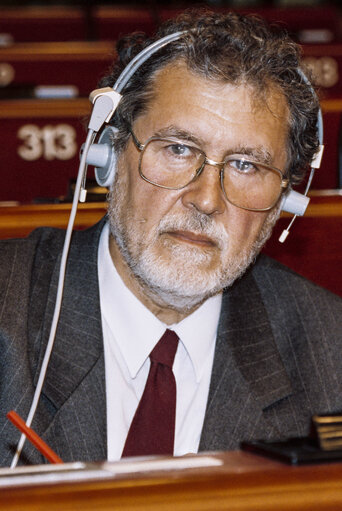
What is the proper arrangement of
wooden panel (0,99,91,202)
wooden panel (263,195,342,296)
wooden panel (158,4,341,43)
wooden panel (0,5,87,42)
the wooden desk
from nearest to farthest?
the wooden desk → wooden panel (263,195,342,296) → wooden panel (0,99,91,202) → wooden panel (0,5,87,42) → wooden panel (158,4,341,43)

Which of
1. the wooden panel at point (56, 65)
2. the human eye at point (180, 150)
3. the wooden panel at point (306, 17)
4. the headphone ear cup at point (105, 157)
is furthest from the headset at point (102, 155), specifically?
the wooden panel at point (306, 17)

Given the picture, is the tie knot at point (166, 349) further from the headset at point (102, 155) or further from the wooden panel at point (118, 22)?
the wooden panel at point (118, 22)

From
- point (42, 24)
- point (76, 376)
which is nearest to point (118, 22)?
point (42, 24)

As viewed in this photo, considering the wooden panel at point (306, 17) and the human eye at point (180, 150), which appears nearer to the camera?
the human eye at point (180, 150)

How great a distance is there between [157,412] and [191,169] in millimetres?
350

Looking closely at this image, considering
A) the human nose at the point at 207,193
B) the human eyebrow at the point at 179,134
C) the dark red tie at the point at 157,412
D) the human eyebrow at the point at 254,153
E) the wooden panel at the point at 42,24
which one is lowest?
the dark red tie at the point at 157,412

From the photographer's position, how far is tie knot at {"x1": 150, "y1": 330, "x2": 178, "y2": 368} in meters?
1.26

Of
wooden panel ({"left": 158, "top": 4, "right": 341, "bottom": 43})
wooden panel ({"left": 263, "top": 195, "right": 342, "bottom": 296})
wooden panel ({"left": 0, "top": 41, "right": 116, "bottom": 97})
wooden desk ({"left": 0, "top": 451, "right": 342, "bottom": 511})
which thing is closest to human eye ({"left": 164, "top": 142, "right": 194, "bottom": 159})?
wooden panel ({"left": 263, "top": 195, "right": 342, "bottom": 296})

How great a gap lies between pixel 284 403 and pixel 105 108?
51 centimetres

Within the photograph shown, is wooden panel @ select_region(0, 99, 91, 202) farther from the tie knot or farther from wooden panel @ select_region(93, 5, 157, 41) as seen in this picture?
wooden panel @ select_region(93, 5, 157, 41)

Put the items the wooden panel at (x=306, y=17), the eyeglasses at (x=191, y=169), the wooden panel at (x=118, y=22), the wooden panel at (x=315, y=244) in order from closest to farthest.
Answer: the eyeglasses at (x=191, y=169) → the wooden panel at (x=315, y=244) → the wooden panel at (x=118, y=22) → the wooden panel at (x=306, y=17)

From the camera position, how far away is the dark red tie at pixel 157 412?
1179mm

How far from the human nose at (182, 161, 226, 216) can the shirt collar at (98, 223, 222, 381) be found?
0.18 metres

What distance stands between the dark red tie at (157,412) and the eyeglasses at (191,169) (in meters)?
0.24
